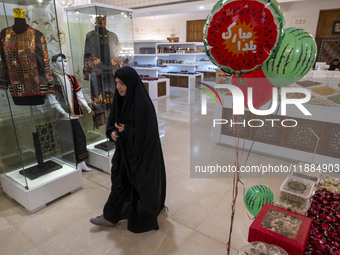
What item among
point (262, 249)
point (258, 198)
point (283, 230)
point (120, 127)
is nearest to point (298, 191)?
point (258, 198)

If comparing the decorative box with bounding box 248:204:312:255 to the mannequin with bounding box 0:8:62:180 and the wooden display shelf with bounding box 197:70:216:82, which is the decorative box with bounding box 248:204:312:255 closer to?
the mannequin with bounding box 0:8:62:180

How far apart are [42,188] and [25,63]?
1297 mm

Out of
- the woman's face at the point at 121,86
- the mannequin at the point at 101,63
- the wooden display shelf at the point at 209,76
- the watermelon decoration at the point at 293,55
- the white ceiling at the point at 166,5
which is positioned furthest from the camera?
the wooden display shelf at the point at 209,76

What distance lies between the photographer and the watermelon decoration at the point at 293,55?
4.96ft

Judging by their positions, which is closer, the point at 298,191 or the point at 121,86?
the point at 298,191

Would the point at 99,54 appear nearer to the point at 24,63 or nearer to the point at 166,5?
the point at 24,63

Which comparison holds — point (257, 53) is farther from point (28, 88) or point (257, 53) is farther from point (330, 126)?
point (330, 126)

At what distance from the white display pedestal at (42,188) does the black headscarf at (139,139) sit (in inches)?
39.5

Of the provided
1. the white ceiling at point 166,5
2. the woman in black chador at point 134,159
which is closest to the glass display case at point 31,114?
the woman in black chador at point 134,159

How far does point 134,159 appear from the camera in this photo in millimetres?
2088

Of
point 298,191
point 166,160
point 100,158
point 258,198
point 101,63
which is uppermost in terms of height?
point 101,63

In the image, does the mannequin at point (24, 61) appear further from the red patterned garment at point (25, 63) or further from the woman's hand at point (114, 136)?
the woman's hand at point (114, 136)

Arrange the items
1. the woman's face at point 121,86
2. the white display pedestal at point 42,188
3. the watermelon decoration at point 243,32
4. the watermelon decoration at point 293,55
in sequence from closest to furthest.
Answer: the watermelon decoration at point 243,32 → the watermelon decoration at point 293,55 → the woman's face at point 121,86 → the white display pedestal at point 42,188

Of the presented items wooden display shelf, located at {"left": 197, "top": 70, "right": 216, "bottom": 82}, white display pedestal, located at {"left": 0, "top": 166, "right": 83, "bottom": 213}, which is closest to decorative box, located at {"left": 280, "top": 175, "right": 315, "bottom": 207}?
white display pedestal, located at {"left": 0, "top": 166, "right": 83, "bottom": 213}
